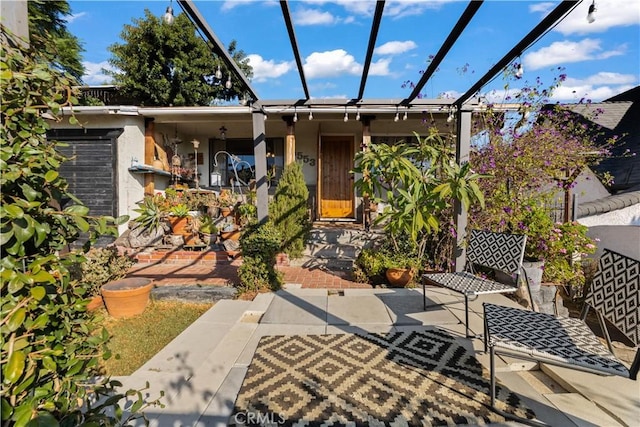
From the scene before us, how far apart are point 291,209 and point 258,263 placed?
1.47 meters

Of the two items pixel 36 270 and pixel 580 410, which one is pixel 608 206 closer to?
pixel 580 410

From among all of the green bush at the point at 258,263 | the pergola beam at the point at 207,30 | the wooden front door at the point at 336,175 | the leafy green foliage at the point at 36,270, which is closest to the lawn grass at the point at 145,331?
the green bush at the point at 258,263

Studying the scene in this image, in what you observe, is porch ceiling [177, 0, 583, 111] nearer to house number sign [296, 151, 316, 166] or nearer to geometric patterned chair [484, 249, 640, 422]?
geometric patterned chair [484, 249, 640, 422]

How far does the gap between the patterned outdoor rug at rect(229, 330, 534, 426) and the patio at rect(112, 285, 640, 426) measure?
→ 0.06 meters

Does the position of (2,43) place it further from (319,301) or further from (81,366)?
(319,301)

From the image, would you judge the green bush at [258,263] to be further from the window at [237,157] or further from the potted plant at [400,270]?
the window at [237,157]

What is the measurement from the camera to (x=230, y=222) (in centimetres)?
594

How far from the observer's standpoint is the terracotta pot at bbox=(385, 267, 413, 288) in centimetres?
399

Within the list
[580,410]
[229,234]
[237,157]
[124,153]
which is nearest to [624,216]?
[580,410]

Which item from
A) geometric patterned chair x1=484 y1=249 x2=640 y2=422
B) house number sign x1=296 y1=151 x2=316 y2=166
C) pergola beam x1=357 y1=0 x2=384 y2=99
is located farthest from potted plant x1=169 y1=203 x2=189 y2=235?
geometric patterned chair x1=484 y1=249 x2=640 y2=422

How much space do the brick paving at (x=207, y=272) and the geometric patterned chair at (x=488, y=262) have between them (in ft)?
4.79

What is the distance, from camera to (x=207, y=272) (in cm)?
487

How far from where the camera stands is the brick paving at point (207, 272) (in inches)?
168

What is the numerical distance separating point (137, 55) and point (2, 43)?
13.0m
